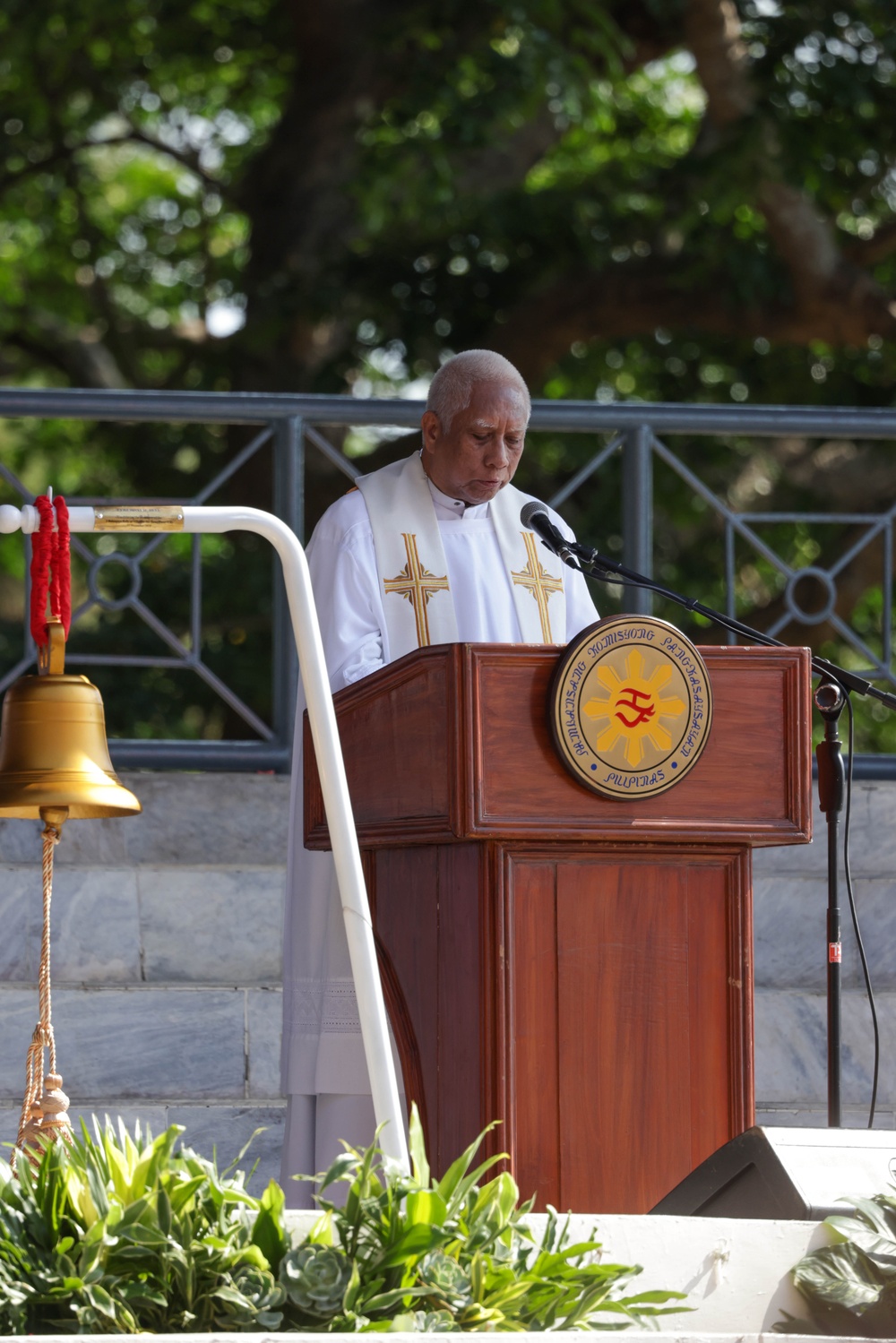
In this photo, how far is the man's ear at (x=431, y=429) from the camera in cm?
439

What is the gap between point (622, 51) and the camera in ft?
30.6

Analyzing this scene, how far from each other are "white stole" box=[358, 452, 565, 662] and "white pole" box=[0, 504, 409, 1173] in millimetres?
1474

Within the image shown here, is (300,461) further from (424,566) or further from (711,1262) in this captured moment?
(711,1262)

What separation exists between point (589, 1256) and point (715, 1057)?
0.96 metres

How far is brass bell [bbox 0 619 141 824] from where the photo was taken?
277cm

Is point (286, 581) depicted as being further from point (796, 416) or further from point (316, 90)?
point (316, 90)

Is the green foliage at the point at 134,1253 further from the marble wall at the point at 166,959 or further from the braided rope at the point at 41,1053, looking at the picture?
the marble wall at the point at 166,959

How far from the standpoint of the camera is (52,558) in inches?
106

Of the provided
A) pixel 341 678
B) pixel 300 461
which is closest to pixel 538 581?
pixel 341 678

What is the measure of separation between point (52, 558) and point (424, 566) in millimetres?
1838

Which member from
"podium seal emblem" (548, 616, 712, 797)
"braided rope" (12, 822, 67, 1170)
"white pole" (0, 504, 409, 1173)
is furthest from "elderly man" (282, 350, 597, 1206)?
"braided rope" (12, 822, 67, 1170)

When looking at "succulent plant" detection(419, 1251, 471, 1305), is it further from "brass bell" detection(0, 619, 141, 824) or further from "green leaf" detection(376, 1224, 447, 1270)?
"brass bell" detection(0, 619, 141, 824)

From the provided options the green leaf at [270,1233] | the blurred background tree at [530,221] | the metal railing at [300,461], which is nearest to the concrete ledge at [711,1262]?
the green leaf at [270,1233]

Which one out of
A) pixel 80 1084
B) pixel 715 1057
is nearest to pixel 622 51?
pixel 80 1084
